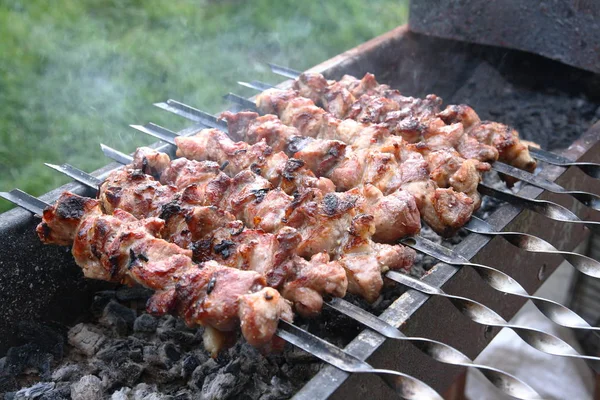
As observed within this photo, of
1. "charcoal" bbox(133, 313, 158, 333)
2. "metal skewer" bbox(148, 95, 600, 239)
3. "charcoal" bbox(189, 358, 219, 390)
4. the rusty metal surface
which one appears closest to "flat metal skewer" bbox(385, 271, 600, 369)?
"metal skewer" bbox(148, 95, 600, 239)

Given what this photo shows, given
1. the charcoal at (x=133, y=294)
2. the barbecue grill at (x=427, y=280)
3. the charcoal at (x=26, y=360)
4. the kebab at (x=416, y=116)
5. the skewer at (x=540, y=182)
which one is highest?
the kebab at (x=416, y=116)

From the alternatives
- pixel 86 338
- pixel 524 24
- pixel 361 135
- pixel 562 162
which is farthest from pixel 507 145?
pixel 86 338

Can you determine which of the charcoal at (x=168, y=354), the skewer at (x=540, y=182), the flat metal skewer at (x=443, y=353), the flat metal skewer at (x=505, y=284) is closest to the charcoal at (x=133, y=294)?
the charcoal at (x=168, y=354)

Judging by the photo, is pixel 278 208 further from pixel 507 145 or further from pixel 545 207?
pixel 507 145

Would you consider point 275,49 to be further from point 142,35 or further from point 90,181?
point 90,181

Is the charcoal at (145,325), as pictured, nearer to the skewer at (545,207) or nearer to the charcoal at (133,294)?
the charcoal at (133,294)
